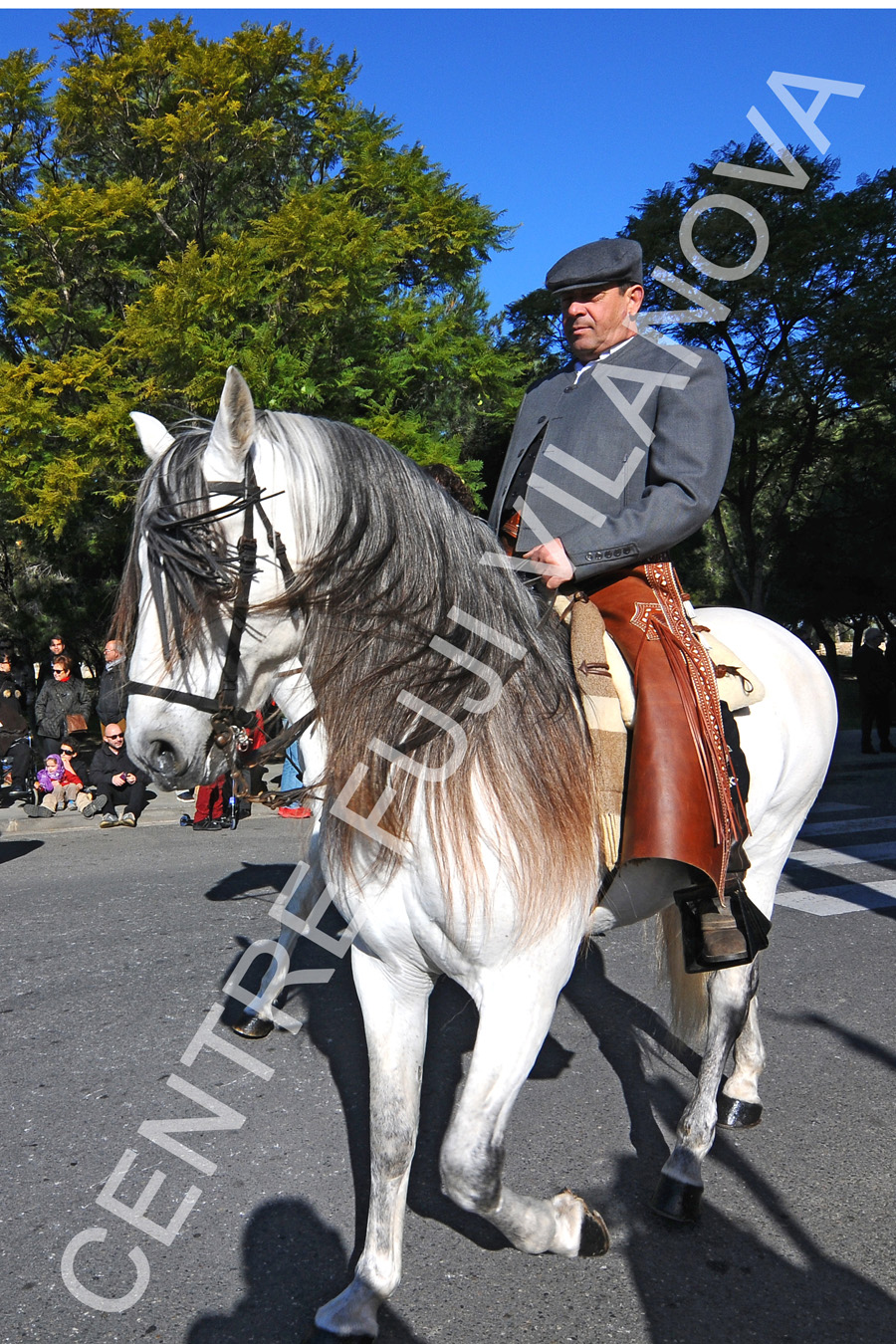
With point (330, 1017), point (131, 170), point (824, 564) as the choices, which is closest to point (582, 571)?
point (330, 1017)

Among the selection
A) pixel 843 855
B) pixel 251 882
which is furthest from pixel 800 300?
pixel 251 882

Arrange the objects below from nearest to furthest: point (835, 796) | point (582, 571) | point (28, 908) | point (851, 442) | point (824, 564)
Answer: point (582, 571) → point (28, 908) → point (835, 796) → point (851, 442) → point (824, 564)

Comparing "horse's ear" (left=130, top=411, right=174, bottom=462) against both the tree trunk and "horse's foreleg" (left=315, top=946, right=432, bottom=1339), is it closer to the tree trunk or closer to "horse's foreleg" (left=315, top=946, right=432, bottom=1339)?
"horse's foreleg" (left=315, top=946, right=432, bottom=1339)

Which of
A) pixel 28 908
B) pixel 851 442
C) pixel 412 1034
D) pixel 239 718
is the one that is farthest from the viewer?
pixel 851 442

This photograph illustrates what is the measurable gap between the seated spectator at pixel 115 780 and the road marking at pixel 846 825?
6.20 metres

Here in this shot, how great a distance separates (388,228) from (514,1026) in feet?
45.9

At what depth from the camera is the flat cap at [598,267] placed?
269 cm

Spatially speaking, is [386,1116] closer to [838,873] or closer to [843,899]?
[843,899]

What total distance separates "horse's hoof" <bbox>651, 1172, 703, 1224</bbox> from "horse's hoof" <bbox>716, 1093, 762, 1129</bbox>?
0.54 metres

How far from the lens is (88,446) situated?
39.4ft

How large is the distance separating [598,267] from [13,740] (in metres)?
9.36

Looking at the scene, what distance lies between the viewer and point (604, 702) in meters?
2.46

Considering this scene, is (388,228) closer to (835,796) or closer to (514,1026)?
(835,796)

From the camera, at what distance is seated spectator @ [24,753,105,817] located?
33.4 ft
